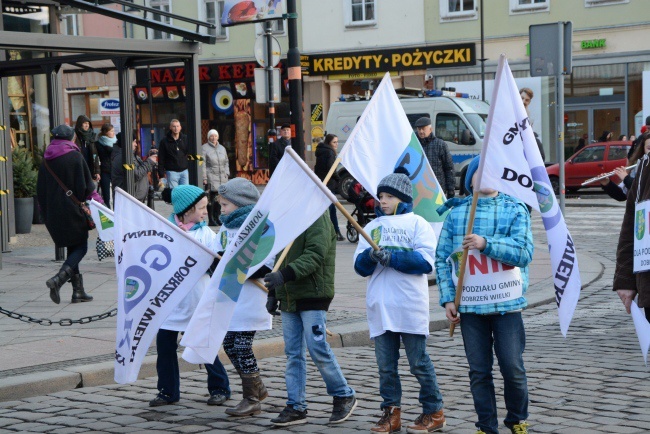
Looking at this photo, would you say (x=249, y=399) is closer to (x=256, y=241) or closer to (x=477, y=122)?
(x=256, y=241)

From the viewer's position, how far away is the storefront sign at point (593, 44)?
33.7 m

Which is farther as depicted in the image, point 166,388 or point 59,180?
point 59,180

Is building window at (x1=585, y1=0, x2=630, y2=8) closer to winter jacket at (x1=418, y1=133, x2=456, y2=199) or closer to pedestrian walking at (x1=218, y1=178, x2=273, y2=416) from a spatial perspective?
winter jacket at (x1=418, y1=133, x2=456, y2=199)

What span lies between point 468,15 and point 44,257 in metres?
23.2

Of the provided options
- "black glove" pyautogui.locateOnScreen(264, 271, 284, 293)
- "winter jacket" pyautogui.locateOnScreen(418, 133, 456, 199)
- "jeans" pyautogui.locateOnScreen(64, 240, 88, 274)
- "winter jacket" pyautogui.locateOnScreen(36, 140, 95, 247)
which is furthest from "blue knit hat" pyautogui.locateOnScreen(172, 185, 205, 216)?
"winter jacket" pyautogui.locateOnScreen(418, 133, 456, 199)

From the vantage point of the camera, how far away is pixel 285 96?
3900 cm

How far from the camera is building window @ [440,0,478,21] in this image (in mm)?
35841

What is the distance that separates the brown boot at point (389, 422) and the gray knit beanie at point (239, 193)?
1.53 meters

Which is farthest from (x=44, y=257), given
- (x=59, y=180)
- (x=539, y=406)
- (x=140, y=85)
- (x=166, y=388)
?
(x=140, y=85)

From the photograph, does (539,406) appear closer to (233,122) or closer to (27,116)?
(27,116)

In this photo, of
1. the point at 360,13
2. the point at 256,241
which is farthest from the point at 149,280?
the point at 360,13

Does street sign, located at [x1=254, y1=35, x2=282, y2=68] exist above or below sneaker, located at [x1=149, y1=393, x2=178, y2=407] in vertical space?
above

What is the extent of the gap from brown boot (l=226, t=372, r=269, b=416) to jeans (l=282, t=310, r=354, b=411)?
0.95 feet

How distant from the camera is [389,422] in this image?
20.0ft
